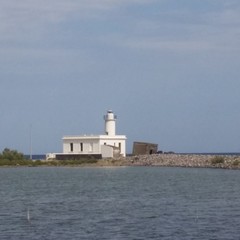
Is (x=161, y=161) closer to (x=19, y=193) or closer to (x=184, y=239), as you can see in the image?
(x=19, y=193)

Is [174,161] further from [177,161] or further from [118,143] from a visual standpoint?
[118,143]

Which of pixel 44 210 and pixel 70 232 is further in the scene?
pixel 44 210

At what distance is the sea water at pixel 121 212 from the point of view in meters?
25.2

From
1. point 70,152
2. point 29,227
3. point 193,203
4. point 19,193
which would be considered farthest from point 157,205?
point 70,152

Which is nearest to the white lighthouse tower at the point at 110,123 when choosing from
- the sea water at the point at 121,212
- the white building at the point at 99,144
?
the white building at the point at 99,144

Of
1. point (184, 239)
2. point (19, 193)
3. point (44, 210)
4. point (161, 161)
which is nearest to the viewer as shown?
point (184, 239)

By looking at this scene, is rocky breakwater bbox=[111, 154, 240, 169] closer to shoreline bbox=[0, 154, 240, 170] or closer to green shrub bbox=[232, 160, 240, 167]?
shoreline bbox=[0, 154, 240, 170]

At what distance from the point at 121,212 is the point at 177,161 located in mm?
54011

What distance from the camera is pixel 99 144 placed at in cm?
8338

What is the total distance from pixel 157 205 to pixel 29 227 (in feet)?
31.4

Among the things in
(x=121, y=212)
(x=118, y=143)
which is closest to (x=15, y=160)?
(x=118, y=143)

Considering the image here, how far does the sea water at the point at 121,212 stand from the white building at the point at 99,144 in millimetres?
33691

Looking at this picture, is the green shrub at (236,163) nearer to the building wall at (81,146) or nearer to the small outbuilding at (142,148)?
the small outbuilding at (142,148)

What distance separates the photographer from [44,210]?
3312 centimetres
